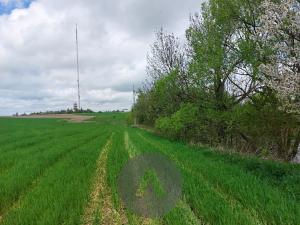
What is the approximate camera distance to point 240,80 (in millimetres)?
22438

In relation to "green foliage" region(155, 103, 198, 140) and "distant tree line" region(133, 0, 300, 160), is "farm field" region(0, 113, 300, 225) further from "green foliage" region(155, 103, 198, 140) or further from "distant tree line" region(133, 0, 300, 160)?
"green foliage" region(155, 103, 198, 140)

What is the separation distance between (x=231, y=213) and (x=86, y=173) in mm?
6359

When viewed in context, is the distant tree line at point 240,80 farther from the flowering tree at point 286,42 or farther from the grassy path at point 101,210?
the grassy path at point 101,210

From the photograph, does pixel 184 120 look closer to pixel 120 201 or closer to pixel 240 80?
pixel 240 80

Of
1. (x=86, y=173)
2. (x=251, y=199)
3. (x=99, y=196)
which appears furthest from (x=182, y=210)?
(x=86, y=173)

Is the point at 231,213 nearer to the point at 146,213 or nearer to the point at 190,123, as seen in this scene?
the point at 146,213

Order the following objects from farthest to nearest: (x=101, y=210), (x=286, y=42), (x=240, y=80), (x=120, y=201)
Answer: (x=240, y=80), (x=286, y=42), (x=120, y=201), (x=101, y=210)

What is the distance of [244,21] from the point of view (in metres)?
21.8

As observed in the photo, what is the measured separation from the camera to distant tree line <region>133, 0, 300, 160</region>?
15211 millimetres

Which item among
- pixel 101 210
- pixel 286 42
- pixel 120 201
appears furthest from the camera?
pixel 286 42

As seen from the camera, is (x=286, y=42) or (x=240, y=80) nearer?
(x=286, y=42)

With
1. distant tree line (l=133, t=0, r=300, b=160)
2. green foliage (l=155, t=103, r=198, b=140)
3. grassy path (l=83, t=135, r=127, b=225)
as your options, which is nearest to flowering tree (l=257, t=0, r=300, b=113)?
distant tree line (l=133, t=0, r=300, b=160)

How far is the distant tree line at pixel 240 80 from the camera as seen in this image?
1521 cm

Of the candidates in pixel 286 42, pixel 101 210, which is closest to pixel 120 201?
pixel 101 210
